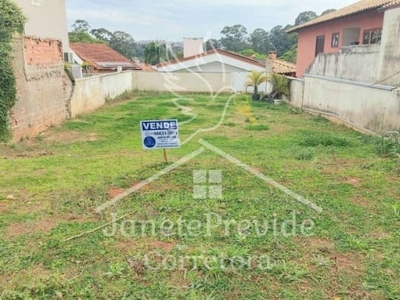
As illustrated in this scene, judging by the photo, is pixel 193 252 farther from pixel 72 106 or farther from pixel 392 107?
pixel 72 106

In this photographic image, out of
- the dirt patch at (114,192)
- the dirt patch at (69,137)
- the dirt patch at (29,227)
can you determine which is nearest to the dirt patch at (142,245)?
the dirt patch at (29,227)

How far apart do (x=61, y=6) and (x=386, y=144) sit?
16216 millimetres

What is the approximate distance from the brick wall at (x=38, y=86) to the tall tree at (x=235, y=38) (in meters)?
32.9

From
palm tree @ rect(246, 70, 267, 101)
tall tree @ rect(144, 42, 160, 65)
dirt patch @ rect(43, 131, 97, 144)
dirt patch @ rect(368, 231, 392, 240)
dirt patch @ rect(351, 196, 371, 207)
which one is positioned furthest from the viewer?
tall tree @ rect(144, 42, 160, 65)

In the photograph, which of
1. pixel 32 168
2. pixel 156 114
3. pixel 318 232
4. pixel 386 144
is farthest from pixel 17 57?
pixel 386 144

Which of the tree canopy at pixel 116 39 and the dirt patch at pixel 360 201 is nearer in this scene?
the dirt patch at pixel 360 201

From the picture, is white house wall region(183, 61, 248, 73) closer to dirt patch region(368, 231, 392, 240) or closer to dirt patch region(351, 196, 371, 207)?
dirt patch region(351, 196, 371, 207)

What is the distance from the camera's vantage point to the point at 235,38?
141 feet

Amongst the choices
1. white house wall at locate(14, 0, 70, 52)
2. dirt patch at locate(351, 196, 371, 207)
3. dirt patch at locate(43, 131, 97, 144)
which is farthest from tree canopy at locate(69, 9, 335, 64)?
dirt patch at locate(351, 196, 371, 207)

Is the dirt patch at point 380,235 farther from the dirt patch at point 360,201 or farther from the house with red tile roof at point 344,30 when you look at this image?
the house with red tile roof at point 344,30

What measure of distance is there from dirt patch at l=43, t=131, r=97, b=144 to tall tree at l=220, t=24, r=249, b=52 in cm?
3406

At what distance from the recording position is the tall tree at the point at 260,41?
44.0 meters

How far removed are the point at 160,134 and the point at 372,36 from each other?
1220cm

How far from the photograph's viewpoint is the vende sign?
15.3ft
